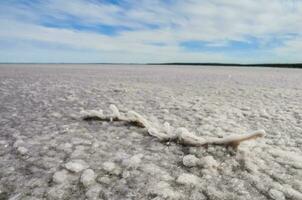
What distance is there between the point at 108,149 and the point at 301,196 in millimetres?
2012

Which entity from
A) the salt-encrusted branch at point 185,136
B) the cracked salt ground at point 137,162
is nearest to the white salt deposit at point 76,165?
the cracked salt ground at point 137,162

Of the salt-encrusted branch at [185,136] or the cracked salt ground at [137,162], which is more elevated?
the salt-encrusted branch at [185,136]

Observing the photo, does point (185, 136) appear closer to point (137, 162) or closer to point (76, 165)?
point (137, 162)

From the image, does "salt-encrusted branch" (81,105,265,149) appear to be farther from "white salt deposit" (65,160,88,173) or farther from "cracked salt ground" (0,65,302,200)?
"white salt deposit" (65,160,88,173)

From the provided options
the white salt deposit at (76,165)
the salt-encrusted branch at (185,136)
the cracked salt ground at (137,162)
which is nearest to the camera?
the cracked salt ground at (137,162)

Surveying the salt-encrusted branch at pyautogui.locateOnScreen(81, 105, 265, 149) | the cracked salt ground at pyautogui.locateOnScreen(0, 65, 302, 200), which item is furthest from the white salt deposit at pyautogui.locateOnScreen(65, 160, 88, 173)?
the salt-encrusted branch at pyautogui.locateOnScreen(81, 105, 265, 149)

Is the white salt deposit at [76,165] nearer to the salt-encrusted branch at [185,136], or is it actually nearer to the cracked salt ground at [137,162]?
the cracked salt ground at [137,162]

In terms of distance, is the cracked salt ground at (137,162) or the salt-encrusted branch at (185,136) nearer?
the cracked salt ground at (137,162)

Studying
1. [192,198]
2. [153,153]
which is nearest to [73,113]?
[153,153]

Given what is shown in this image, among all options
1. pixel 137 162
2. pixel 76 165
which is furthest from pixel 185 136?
pixel 76 165

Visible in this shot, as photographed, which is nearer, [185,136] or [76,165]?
[76,165]

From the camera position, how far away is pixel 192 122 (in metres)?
4.40

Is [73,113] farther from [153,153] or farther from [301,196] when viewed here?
[301,196]

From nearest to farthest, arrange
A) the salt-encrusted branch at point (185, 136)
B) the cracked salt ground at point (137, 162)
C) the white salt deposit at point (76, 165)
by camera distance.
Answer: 1. the cracked salt ground at point (137, 162)
2. the white salt deposit at point (76, 165)
3. the salt-encrusted branch at point (185, 136)
